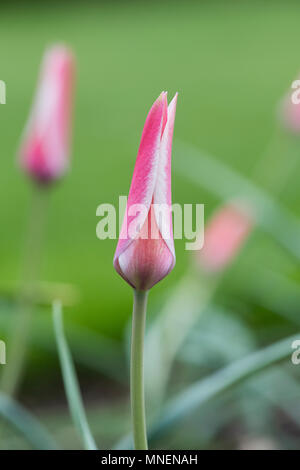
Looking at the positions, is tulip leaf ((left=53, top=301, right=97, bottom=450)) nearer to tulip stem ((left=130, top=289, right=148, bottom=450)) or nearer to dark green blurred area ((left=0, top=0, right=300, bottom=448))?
tulip stem ((left=130, top=289, right=148, bottom=450))

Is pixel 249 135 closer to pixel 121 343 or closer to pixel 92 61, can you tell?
pixel 121 343

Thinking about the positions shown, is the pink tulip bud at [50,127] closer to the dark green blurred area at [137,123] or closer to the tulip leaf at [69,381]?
the dark green blurred area at [137,123]

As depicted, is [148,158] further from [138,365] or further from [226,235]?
[226,235]

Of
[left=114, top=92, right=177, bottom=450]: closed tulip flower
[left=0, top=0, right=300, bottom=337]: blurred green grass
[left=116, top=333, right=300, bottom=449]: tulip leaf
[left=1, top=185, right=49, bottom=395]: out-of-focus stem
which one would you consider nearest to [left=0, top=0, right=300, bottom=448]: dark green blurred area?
[left=0, top=0, right=300, bottom=337]: blurred green grass

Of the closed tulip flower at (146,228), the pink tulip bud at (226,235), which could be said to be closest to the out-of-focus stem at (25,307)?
the pink tulip bud at (226,235)

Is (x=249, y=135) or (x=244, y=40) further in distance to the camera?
(x=244, y=40)

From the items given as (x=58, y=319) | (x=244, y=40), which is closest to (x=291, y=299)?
(x=58, y=319)
